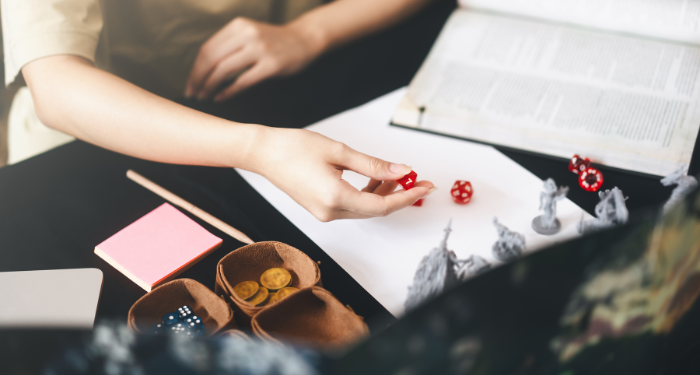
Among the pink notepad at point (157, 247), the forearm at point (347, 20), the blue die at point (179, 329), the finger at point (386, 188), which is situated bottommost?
the pink notepad at point (157, 247)

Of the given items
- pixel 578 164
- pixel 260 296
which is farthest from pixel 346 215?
pixel 578 164

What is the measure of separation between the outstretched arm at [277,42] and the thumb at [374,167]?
17.2 inches

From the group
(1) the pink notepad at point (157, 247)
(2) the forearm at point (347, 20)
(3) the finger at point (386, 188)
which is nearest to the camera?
(1) the pink notepad at point (157, 247)

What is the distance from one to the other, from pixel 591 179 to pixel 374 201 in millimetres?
333

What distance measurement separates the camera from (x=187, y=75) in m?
1.17

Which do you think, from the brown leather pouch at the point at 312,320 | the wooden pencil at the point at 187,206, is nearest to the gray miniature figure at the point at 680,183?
the brown leather pouch at the point at 312,320

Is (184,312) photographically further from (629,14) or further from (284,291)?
(629,14)

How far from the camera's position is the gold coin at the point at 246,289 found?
20.3 inches

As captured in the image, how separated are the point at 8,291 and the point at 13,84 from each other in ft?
1.53

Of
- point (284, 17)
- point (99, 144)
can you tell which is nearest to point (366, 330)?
point (99, 144)

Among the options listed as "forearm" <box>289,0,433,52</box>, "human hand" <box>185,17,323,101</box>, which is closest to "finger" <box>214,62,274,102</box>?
"human hand" <box>185,17,323,101</box>

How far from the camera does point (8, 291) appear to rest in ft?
1.82

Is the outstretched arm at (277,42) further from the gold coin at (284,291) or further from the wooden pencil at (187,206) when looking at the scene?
the gold coin at (284,291)

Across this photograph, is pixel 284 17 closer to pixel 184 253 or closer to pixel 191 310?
pixel 184 253
